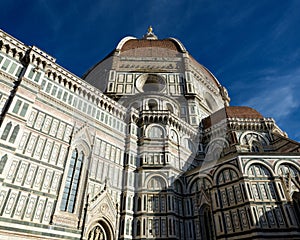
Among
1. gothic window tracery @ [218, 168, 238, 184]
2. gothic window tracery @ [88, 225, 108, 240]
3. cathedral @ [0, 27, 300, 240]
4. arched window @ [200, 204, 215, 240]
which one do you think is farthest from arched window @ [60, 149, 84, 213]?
gothic window tracery @ [218, 168, 238, 184]

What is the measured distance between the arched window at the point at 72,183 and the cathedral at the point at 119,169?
8 cm

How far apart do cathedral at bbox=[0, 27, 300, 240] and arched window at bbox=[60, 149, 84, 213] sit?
8 cm

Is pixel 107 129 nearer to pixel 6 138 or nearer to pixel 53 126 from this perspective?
pixel 53 126

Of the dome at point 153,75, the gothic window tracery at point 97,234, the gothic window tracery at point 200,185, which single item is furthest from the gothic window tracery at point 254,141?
the gothic window tracery at point 97,234

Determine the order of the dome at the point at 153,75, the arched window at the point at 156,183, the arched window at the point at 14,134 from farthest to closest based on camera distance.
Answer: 1. the dome at the point at 153,75
2. the arched window at the point at 156,183
3. the arched window at the point at 14,134

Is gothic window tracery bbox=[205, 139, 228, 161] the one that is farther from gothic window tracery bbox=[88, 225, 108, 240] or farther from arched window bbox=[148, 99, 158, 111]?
gothic window tracery bbox=[88, 225, 108, 240]

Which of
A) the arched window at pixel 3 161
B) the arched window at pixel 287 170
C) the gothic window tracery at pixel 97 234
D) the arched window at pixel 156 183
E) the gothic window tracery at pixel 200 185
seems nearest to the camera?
the arched window at pixel 3 161

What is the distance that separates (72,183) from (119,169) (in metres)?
5.00

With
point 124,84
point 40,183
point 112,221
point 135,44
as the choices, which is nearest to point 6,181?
point 40,183

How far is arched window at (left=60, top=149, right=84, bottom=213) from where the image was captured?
659 inches

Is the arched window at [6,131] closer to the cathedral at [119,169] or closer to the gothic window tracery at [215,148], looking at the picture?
the cathedral at [119,169]

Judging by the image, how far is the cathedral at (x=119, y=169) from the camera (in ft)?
50.2

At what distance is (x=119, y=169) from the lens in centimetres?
2145

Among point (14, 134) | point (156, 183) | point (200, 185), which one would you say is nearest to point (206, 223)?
point (200, 185)
